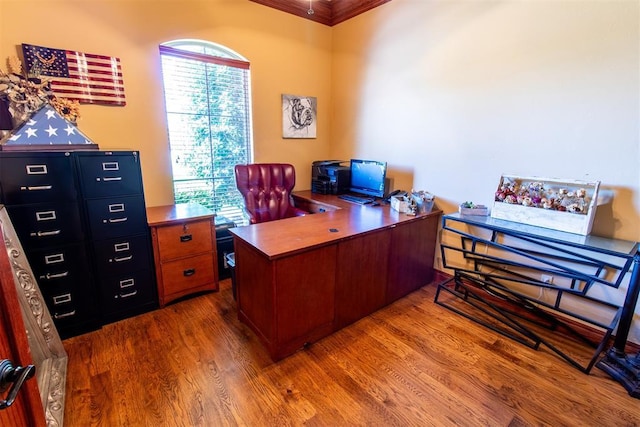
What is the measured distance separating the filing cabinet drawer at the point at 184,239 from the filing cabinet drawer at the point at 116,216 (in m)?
0.18

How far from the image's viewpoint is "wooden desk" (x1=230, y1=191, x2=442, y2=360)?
1.85 metres

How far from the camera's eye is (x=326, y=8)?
3.62 meters

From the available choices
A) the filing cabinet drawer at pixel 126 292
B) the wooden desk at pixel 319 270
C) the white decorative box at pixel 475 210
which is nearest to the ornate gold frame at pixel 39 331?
the filing cabinet drawer at pixel 126 292

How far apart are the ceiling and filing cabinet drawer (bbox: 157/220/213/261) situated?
2.45 m

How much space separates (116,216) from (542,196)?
3.13 meters

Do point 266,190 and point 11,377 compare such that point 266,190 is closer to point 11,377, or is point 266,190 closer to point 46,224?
point 46,224

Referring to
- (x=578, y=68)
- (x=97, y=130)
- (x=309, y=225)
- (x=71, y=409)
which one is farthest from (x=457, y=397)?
(x=97, y=130)

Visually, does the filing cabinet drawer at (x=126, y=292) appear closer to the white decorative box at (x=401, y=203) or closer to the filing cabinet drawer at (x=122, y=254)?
the filing cabinet drawer at (x=122, y=254)

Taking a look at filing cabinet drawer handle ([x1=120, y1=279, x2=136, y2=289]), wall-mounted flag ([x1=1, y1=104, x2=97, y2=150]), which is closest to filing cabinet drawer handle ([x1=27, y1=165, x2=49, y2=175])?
wall-mounted flag ([x1=1, y1=104, x2=97, y2=150])

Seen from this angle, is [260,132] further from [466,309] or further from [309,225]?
[466,309]

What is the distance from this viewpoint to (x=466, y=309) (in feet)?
8.52

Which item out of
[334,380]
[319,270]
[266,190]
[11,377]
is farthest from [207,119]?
[11,377]

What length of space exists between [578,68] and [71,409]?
3.71 meters

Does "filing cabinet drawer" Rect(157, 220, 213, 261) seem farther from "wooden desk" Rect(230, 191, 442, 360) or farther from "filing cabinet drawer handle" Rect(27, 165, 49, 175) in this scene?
"filing cabinet drawer handle" Rect(27, 165, 49, 175)
